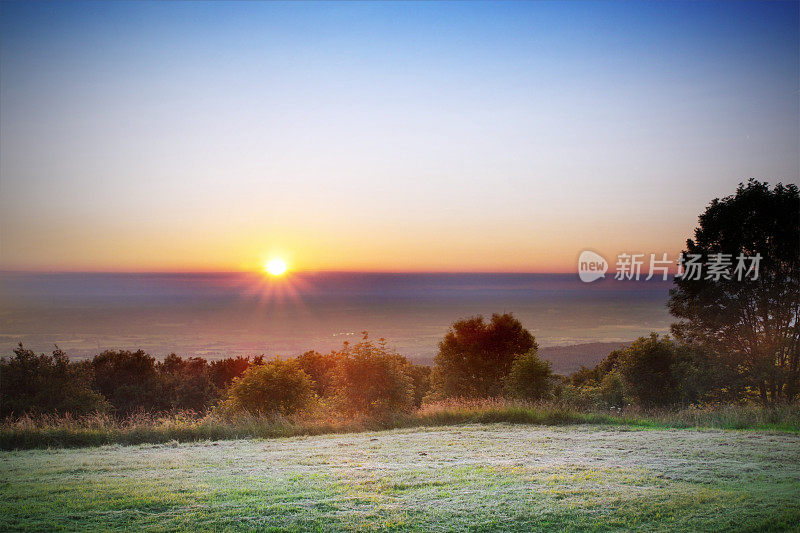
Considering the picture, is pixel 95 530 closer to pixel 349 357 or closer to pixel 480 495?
pixel 480 495

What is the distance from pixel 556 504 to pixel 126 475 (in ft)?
21.4

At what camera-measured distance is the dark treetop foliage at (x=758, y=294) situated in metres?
22.8

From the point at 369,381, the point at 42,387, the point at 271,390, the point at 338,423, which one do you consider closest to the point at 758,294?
the point at 369,381

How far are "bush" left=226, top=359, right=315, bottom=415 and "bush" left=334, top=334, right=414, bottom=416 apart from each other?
6.54 feet

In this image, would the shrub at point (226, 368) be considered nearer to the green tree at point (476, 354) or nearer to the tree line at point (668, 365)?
the tree line at point (668, 365)

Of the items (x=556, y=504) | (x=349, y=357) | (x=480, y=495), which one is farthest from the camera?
(x=349, y=357)

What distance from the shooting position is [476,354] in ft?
134

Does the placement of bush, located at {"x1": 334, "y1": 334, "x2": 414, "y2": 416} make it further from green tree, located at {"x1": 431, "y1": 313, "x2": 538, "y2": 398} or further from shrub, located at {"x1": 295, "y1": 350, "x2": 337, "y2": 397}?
shrub, located at {"x1": 295, "y1": 350, "x2": 337, "y2": 397}

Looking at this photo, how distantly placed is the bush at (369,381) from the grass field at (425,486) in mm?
7650

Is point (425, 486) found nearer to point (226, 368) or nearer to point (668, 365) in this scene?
point (668, 365)

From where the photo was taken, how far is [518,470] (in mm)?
8172

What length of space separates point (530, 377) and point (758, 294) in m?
12.1

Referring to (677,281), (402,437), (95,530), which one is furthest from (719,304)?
(95,530)

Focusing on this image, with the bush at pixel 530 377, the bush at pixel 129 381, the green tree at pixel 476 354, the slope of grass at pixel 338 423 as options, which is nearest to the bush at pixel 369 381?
the slope of grass at pixel 338 423
